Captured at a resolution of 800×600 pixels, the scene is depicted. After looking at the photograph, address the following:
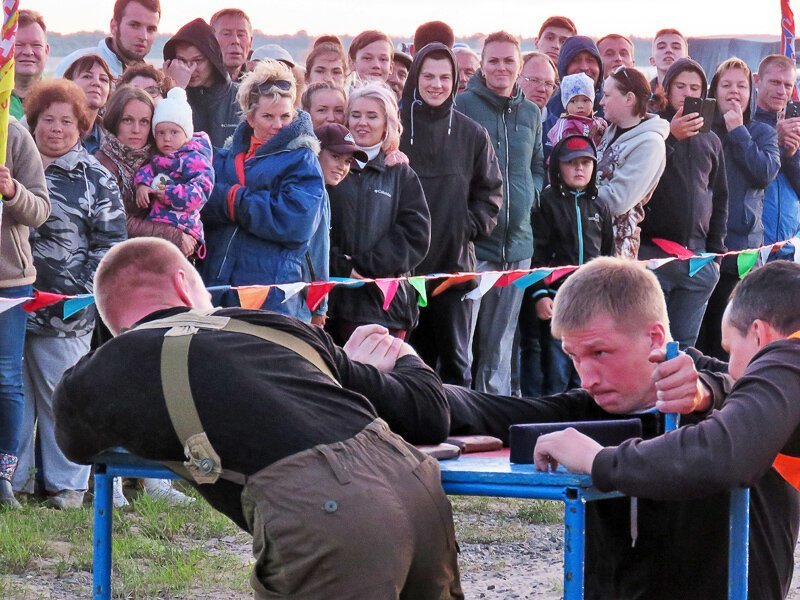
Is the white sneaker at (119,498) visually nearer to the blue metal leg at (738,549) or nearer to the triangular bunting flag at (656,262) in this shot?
the blue metal leg at (738,549)

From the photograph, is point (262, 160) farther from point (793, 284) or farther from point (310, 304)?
point (793, 284)

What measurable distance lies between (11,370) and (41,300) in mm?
363

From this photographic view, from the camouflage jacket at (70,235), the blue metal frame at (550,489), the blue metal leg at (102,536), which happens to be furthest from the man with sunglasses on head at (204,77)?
the blue metal frame at (550,489)

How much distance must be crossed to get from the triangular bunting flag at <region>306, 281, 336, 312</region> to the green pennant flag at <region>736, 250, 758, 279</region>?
13.2 ft

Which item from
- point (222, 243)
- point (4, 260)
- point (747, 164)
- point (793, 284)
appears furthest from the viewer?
point (747, 164)

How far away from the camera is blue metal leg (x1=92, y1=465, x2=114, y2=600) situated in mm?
3262

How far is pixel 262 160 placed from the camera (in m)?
6.73

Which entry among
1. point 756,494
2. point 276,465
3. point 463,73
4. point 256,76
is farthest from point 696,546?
point 463,73

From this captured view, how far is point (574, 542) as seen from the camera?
2.77m

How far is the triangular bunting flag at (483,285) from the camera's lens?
25.5 ft

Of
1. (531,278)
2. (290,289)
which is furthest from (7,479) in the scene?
(531,278)

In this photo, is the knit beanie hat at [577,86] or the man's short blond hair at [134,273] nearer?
the man's short blond hair at [134,273]

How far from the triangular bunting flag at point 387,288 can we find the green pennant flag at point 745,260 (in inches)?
138

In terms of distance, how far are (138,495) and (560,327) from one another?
12.2 ft
